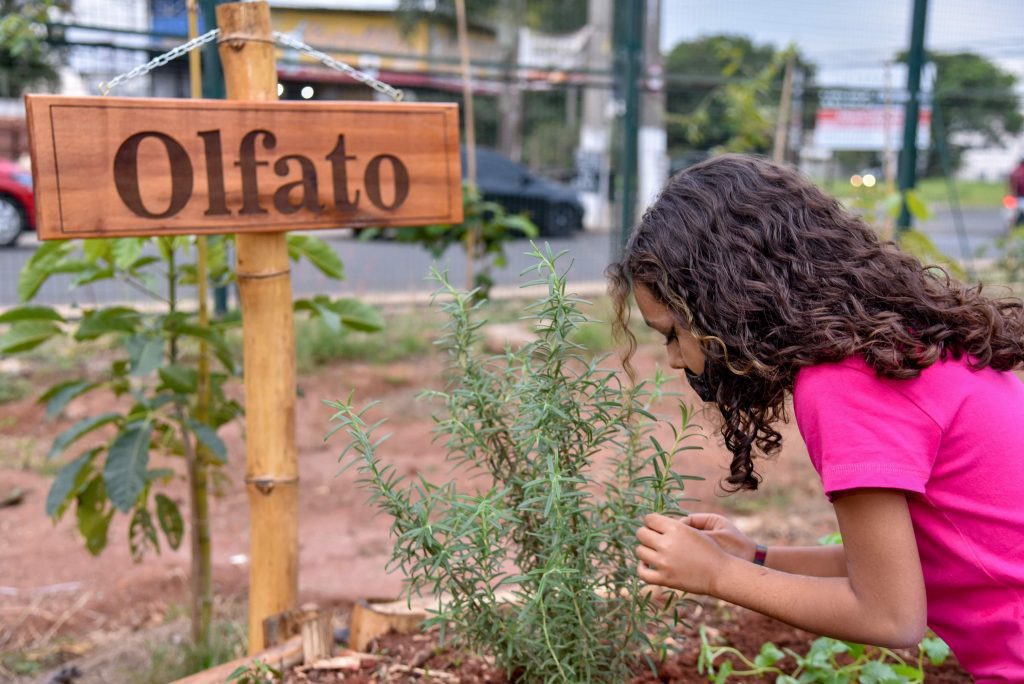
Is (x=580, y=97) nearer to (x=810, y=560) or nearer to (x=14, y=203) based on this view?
(x=14, y=203)

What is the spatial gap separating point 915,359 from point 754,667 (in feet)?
2.84

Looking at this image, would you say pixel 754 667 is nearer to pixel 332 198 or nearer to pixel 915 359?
pixel 915 359

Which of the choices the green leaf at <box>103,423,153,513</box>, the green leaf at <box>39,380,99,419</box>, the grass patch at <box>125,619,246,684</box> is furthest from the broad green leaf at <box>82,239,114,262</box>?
the grass patch at <box>125,619,246,684</box>

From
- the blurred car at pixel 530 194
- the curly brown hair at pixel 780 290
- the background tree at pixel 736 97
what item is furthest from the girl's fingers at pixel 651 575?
the blurred car at pixel 530 194

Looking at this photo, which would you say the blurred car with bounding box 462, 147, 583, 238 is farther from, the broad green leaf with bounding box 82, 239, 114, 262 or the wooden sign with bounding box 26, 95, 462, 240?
the wooden sign with bounding box 26, 95, 462, 240

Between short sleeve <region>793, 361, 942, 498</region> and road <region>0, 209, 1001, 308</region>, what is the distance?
4687 mm

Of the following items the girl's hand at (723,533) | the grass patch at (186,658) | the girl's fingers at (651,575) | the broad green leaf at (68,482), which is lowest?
the grass patch at (186,658)

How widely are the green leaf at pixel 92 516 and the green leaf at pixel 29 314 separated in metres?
0.39

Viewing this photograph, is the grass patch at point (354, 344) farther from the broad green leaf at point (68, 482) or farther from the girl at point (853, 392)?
the girl at point (853, 392)

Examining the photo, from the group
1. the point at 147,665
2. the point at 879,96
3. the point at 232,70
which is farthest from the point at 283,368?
the point at 879,96

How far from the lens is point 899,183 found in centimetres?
661

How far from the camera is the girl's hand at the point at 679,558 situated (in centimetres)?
136

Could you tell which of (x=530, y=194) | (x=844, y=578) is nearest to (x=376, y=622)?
(x=844, y=578)

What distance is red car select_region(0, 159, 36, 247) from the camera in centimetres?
756
